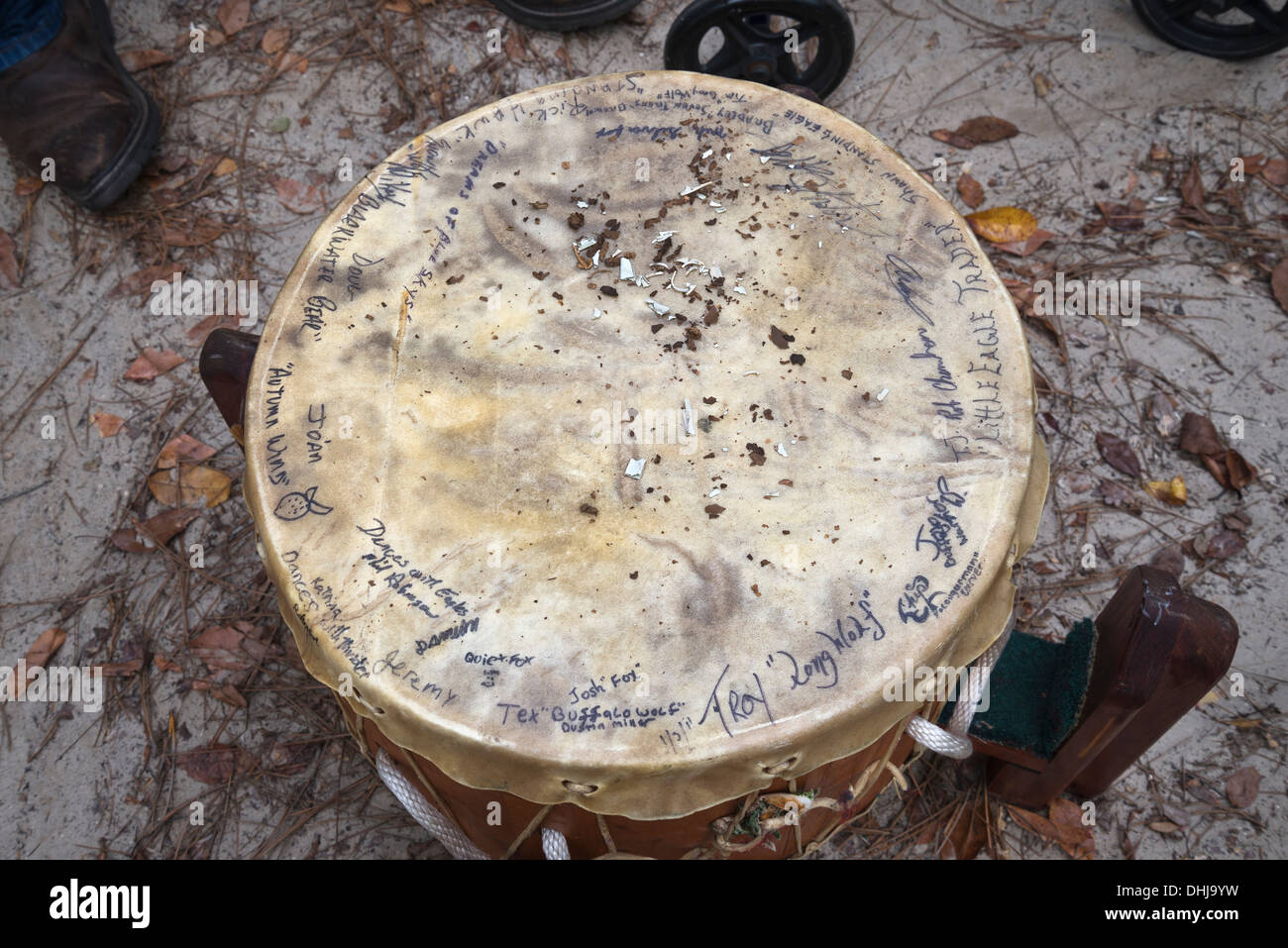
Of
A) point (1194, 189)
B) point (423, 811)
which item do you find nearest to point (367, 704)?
point (423, 811)

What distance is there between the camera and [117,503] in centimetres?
243

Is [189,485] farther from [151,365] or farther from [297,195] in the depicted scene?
[297,195]

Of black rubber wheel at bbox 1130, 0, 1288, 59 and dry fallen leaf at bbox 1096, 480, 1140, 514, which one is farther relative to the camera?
black rubber wheel at bbox 1130, 0, 1288, 59

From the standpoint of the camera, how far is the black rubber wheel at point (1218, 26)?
9.44 ft

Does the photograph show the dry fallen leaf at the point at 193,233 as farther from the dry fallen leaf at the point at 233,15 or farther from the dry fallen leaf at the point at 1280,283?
the dry fallen leaf at the point at 1280,283

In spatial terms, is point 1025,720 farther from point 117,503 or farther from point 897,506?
point 117,503

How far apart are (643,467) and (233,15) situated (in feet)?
9.31

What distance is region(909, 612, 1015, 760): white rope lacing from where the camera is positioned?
58.9 inches

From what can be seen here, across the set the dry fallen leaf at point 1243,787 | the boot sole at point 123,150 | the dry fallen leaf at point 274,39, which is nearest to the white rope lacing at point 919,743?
the dry fallen leaf at point 1243,787

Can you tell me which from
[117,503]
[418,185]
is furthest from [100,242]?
[418,185]

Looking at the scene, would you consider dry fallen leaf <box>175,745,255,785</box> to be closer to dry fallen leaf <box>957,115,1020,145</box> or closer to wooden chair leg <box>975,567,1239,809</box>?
wooden chair leg <box>975,567,1239,809</box>

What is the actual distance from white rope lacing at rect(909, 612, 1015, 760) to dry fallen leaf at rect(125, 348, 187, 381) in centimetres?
226

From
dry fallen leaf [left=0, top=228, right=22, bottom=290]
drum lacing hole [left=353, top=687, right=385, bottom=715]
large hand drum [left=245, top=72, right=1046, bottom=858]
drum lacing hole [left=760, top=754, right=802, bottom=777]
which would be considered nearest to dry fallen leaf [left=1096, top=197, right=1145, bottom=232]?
large hand drum [left=245, top=72, right=1046, bottom=858]

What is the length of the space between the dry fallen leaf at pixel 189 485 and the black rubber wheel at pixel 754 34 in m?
1.67
